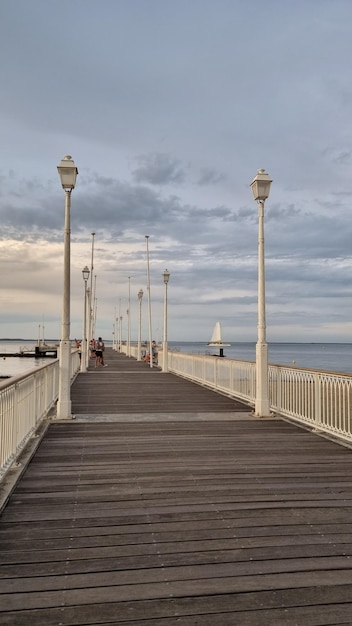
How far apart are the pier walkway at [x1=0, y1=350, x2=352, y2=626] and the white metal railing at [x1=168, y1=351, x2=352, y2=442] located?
793 millimetres

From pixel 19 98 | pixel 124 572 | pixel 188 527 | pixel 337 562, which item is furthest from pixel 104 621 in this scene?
pixel 19 98

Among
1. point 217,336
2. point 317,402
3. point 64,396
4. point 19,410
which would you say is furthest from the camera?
point 217,336

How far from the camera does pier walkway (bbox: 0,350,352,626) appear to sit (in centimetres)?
277

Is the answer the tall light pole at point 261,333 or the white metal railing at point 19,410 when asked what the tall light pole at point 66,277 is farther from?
the tall light pole at point 261,333

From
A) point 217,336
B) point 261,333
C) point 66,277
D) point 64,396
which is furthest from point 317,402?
point 217,336

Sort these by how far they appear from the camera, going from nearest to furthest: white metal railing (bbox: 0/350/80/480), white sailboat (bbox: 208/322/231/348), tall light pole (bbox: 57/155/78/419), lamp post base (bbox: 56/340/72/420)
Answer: white metal railing (bbox: 0/350/80/480) → lamp post base (bbox: 56/340/72/420) → tall light pole (bbox: 57/155/78/419) → white sailboat (bbox: 208/322/231/348)

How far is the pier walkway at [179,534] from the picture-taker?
109 inches

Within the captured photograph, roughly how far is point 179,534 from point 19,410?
315 cm

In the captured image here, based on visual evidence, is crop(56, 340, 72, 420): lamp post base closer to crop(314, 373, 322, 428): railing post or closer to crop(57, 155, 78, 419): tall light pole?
crop(57, 155, 78, 419): tall light pole

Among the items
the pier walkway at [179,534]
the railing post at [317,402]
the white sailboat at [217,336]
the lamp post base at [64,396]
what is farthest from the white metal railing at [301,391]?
the white sailboat at [217,336]

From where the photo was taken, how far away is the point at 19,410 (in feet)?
20.3

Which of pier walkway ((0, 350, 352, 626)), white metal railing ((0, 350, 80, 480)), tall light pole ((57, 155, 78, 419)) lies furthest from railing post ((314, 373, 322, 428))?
tall light pole ((57, 155, 78, 419))

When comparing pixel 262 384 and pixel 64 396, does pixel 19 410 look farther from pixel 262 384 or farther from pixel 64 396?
pixel 262 384

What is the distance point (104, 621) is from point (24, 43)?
11.9m
